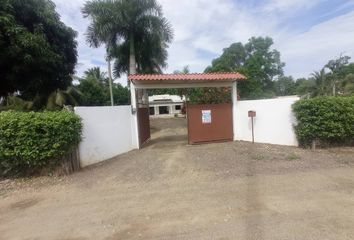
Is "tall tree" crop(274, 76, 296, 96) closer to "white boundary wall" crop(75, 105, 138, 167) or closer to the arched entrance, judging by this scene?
the arched entrance

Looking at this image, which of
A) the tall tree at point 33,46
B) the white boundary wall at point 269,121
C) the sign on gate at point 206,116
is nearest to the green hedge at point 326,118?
the white boundary wall at point 269,121

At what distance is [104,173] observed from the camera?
7.27 m

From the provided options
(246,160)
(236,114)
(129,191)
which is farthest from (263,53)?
(129,191)

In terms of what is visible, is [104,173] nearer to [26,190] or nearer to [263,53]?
[26,190]

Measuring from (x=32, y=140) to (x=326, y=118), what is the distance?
9312 millimetres

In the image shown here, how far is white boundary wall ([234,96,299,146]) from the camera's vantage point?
33.0 ft

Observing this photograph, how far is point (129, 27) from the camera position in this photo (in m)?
18.7

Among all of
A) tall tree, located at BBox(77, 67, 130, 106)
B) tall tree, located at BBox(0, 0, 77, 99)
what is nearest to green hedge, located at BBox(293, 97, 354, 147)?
tall tree, located at BBox(0, 0, 77, 99)

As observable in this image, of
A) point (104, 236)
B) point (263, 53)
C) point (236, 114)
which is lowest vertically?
point (104, 236)

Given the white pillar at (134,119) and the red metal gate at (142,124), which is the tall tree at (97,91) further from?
the white pillar at (134,119)

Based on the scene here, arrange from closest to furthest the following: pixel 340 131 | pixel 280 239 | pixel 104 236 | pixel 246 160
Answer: pixel 280 239
pixel 104 236
pixel 246 160
pixel 340 131

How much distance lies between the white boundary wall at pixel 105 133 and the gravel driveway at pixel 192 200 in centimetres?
59

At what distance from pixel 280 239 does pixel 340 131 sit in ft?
23.9

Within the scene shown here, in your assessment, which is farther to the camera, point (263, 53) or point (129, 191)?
point (263, 53)
